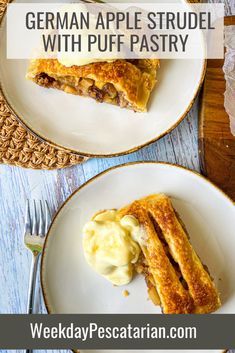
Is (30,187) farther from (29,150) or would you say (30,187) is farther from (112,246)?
(112,246)

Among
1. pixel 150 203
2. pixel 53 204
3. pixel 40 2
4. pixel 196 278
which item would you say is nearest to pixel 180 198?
pixel 150 203

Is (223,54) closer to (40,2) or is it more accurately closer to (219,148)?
(219,148)

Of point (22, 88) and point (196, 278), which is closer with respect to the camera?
point (196, 278)

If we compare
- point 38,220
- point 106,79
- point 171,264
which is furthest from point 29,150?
point 171,264

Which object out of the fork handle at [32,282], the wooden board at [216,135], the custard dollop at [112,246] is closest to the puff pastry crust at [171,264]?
the custard dollop at [112,246]

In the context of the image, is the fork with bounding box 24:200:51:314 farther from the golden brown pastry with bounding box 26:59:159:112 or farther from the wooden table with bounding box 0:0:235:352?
the golden brown pastry with bounding box 26:59:159:112

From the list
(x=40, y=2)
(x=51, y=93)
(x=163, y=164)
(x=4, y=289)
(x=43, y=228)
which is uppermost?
(x=40, y=2)

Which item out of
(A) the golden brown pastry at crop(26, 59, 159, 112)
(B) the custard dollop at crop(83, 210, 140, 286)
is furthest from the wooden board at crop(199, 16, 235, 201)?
(B) the custard dollop at crop(83, 210, 140, 286)
